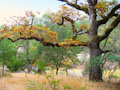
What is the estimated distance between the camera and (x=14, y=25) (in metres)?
10.9

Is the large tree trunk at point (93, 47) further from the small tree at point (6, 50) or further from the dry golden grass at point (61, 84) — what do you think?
the small tree at point (6, 50)

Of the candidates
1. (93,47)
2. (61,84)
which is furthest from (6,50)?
(93,47)

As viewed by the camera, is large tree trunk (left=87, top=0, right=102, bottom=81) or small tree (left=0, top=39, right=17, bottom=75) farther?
small tree (left=0, top=39, right=17, bottom=75)

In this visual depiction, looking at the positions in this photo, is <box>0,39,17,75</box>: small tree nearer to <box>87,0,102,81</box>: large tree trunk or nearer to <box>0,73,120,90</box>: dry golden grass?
<box>0,73,120,90</box>: dry golden grass

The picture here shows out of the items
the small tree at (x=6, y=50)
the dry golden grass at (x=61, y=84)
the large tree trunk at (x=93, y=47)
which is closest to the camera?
the dry golden grass at (x=61, y=84)

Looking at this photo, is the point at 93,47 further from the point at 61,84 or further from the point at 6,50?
the point at 6,50

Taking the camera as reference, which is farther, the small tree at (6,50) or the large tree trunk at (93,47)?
the small tree at (6,50)

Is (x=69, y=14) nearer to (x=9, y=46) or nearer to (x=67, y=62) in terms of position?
(x=9, y=46)

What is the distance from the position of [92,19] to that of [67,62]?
31.0 feet

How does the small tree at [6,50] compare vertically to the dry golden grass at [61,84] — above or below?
above

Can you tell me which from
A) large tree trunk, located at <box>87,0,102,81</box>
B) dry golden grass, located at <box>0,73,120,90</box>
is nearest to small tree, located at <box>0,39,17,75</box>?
dry golden grass, located at <box>0,73,120,90</box>

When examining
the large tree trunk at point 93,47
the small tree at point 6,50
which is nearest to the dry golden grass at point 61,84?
the large tree trunk at point 93,47

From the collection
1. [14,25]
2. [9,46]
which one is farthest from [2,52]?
[14,25]

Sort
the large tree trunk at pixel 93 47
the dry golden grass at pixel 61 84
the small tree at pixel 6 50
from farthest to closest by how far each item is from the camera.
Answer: the small tree at pixel 6 50 → the large tree trunk at pixel 93 47 → the dry golden grass at pixel 61 84
